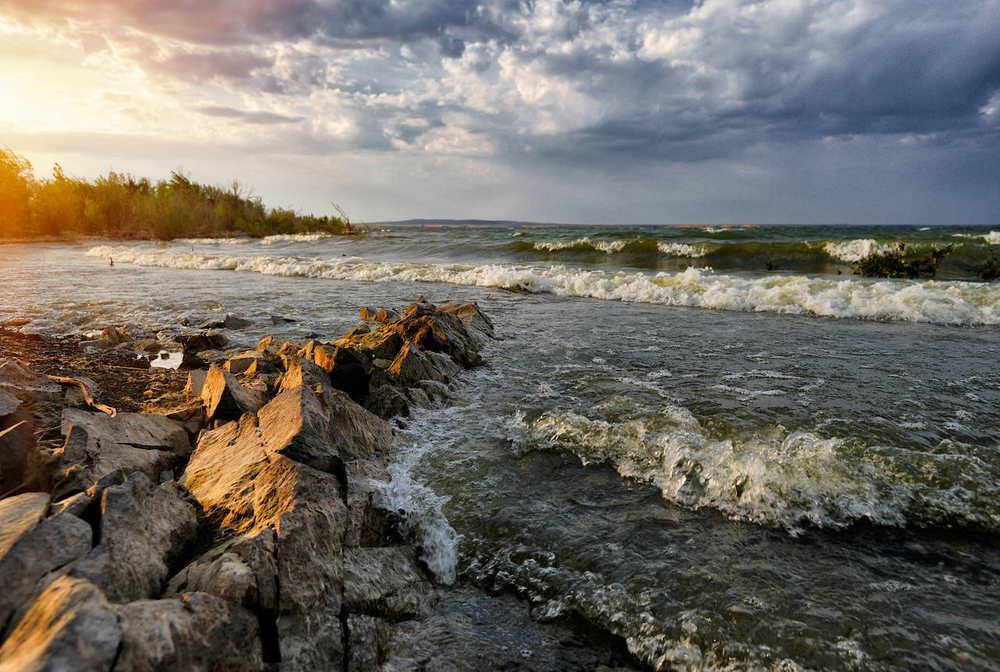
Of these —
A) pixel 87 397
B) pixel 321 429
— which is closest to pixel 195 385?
pixel 87 397

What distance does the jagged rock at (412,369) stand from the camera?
531 centimetres

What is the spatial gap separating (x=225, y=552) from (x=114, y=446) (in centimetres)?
173

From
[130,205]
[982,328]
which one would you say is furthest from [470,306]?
[130,205]

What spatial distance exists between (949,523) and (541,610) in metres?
2.74

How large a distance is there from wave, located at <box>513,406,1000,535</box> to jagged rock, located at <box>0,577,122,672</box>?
3.10 metres

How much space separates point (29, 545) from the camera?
179cm

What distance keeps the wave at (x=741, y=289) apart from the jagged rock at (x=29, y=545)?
11.4 metres

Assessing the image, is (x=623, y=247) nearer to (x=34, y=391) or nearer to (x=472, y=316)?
(x=472, y=316)

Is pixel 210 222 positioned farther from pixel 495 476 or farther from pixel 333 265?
pixel 495 476

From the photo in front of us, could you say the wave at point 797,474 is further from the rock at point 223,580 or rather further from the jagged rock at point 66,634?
the jagged rock at point 66,634

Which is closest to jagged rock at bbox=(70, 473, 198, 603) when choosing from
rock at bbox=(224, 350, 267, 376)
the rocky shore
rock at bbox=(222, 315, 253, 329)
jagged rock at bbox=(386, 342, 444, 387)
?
the rocky shore

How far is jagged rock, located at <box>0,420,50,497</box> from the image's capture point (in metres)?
2.55

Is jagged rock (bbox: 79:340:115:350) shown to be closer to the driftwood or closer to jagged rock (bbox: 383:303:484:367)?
the driftwood

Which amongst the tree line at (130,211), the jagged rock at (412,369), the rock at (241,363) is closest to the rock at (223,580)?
the jagged rock at (412,369)
